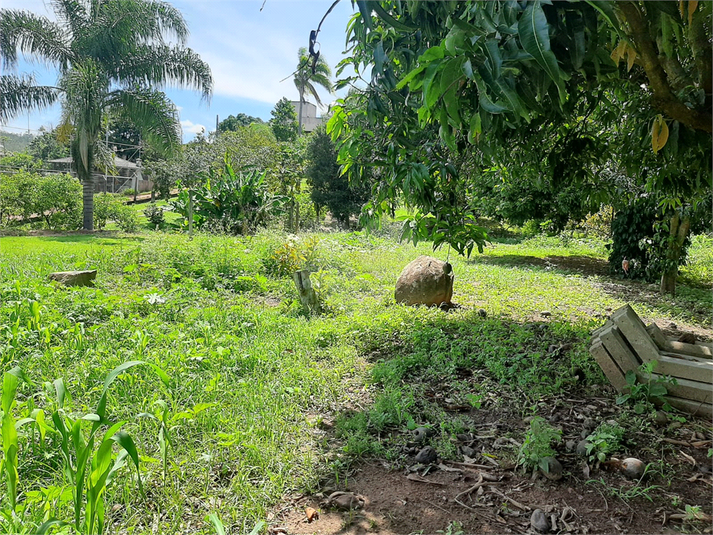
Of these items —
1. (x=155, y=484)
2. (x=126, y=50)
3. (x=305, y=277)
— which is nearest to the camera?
(x=155, y=484)

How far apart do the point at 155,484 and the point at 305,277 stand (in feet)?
11.7

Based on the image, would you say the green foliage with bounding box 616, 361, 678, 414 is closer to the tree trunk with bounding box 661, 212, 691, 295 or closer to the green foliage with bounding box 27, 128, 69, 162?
the tree trunk with bounding box 661, 212, 691, 295

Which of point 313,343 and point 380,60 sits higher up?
point 380,60

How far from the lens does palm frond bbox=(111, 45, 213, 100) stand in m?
15.1

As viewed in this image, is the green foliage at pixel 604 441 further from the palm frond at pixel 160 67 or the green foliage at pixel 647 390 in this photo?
the palm frond at pixel 160 67

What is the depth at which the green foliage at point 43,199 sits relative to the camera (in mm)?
14445

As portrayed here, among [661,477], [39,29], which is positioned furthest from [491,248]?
[39,29]

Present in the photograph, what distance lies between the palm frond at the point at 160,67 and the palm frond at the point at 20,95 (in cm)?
222

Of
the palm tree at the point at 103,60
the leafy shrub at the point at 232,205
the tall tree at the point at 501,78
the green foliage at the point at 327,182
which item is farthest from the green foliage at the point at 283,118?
the tall tree at the point at 501,78

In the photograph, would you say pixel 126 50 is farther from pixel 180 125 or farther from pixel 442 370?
pixel 442 370

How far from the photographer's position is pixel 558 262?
11.1 meters

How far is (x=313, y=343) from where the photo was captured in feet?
14.0

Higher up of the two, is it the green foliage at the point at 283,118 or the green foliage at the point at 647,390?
the green foliage at the point at 283,118

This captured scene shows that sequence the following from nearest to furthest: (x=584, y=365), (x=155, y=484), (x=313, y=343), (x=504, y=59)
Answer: (x=504, y=59)
(x=155, y=484)
(x=584, y=365)
(x=313, y=343)
